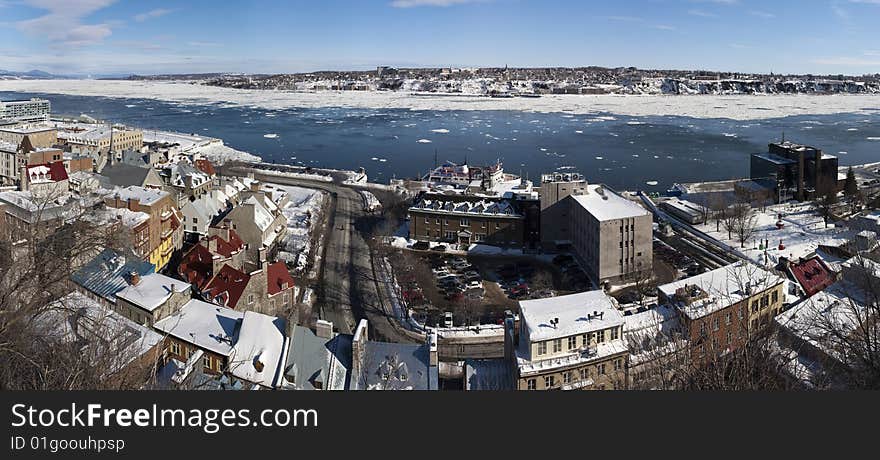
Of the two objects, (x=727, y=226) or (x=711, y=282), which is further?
(x=727, y=226)

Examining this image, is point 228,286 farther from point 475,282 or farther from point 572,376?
point 572,376

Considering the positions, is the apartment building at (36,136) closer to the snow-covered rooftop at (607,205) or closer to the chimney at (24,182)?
the chimney at (24,182)

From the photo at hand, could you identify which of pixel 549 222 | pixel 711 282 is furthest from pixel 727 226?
pixel 711 282

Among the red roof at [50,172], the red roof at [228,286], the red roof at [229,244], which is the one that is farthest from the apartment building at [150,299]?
the red roof at [50,172]

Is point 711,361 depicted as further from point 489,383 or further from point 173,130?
point 173,130

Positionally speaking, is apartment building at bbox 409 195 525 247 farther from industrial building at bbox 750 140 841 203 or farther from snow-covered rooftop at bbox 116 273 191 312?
industrial building at bbox 750 140 841 203

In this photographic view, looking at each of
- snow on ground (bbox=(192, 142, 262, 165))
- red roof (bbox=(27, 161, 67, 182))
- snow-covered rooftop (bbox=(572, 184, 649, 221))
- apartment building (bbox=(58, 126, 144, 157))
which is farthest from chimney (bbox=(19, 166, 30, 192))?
snow on ground (bbox=(192, 142, 262, 165))

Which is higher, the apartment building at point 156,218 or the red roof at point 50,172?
the red roof at point 50,172
